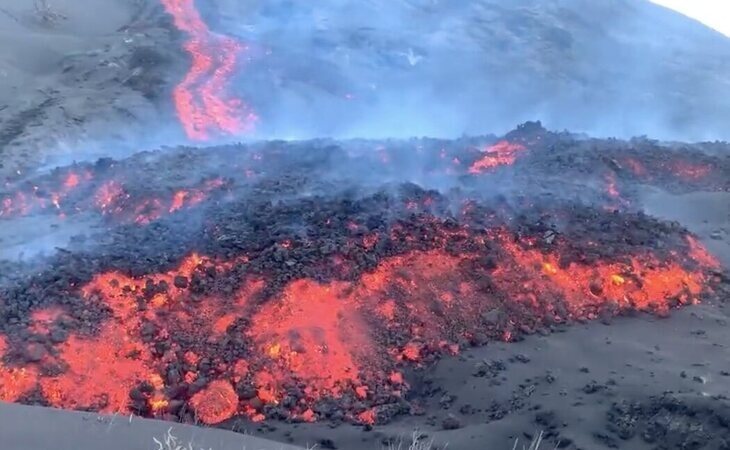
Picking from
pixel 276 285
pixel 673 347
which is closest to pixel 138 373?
pixel 276 285

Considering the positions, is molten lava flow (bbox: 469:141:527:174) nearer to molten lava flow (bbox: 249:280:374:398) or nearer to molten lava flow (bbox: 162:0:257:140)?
molten lava flow (bbox: 249:280:374:398)

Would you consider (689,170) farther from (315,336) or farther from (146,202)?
(146,202)

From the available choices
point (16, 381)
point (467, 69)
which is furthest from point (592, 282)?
point (467, 69)

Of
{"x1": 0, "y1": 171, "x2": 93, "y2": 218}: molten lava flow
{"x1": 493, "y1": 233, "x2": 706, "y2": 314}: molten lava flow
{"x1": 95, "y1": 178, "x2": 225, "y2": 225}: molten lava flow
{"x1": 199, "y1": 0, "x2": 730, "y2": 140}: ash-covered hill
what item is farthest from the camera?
{"x1": 199, "y1": 0, "x2": 730, "y2": 140}: ash-covered hill

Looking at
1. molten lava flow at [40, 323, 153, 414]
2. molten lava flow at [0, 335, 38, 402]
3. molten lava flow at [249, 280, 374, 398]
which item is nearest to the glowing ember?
molten lava flow at [249, 280, 374, 398]

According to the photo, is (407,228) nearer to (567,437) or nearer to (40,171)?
(567,437)

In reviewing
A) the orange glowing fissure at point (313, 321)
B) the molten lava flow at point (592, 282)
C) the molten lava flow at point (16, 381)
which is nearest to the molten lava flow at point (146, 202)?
the orange glowing fissure at point (313, 321)

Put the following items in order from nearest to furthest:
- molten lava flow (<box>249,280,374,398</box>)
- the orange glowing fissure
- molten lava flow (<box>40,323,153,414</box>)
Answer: molten lava flow (<box>40,323,153,414</box>), the orange glowing fissure, molten lava flow (<box>249,280,374,398</box>)

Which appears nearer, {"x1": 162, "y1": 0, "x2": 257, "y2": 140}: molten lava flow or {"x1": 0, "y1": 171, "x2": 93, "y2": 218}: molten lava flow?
{"x1": 0, "y1": 171, "x2": 93, "y2": 218}: molten lava flow
